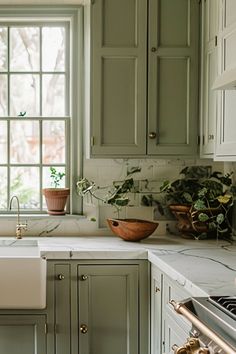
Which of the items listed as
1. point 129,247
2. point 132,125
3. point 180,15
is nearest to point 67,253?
point 129,247

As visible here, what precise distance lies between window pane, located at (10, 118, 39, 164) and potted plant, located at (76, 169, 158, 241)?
40cm

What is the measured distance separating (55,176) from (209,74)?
1.27m

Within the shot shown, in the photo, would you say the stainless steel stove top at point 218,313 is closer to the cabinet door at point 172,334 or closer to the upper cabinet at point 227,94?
the cabinet door at point 172,334

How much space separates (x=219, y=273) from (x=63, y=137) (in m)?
1.80

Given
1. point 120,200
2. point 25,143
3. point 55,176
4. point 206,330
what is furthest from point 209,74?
point 206,330

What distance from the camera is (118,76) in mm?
3277

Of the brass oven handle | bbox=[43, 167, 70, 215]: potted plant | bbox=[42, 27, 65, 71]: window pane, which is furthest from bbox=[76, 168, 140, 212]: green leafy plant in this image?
the brass oven handle

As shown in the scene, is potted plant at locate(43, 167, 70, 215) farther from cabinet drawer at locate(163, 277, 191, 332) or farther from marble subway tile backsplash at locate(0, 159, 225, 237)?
cabinet drawer at locate(163, 277, 191, 332)

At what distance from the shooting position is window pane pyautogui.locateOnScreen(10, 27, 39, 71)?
145 inches

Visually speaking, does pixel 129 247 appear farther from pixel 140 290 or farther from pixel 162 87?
pixel 162 87

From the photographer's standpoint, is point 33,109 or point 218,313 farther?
point 33,109

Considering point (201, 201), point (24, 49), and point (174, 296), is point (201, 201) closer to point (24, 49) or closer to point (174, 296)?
point (174, 296)

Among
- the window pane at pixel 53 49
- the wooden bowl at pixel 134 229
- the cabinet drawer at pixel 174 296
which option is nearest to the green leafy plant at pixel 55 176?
the wooden bowl at pixel 134 229

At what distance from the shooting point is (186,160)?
11.9 feet
